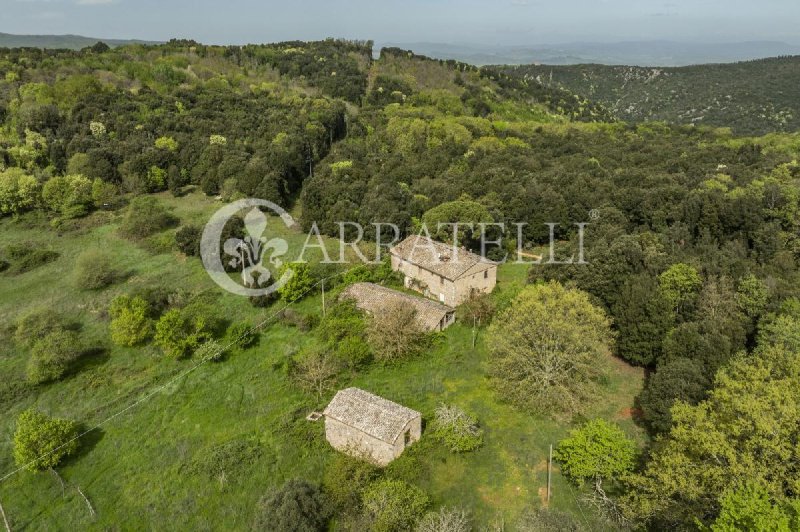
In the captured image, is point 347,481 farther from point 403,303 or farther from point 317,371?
point 403,303

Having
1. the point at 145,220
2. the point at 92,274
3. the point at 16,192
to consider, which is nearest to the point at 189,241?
the point at 92,274

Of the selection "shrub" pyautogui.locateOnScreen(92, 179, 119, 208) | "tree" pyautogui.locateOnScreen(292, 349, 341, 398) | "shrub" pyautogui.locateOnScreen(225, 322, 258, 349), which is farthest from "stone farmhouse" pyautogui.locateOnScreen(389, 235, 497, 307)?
"shrub" pyautogui.locateOnScreen(92, 179, 119, 208)

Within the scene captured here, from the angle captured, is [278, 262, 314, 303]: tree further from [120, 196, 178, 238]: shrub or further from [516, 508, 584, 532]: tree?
[516, 508, 584, 532]: tree

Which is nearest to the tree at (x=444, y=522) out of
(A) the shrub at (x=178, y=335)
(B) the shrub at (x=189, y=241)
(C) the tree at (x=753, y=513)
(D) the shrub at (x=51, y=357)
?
(C) the tree at (x=753, y=513)

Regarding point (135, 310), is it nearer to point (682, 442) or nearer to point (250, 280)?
point (250, 280)

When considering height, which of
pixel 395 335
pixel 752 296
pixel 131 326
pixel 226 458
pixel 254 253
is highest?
pixel 752 296
